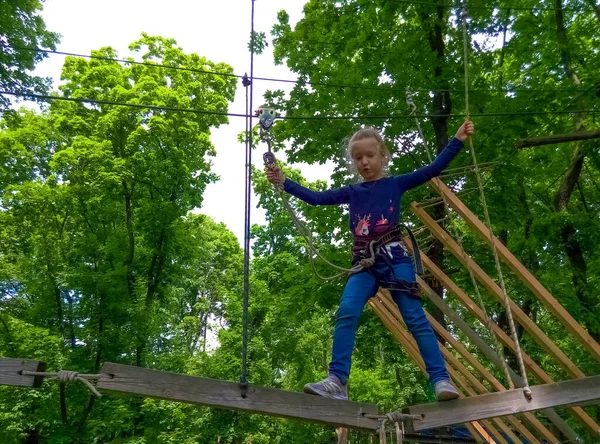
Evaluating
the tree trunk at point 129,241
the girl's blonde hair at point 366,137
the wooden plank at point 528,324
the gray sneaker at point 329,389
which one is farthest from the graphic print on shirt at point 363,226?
the tree trunk at point 129,241

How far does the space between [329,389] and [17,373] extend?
140 cm

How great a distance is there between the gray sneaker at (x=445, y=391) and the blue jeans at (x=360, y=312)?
0.13 ft

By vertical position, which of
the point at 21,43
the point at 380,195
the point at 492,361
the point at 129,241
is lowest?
the point at 492,361

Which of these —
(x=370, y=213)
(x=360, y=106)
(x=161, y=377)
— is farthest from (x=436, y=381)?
(x=360, y=106)

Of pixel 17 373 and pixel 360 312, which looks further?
pixel 360 312

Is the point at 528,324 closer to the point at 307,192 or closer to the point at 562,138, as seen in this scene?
the point at 307,192

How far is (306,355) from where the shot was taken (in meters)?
16.7

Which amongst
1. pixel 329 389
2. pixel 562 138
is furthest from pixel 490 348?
pixel 329 389

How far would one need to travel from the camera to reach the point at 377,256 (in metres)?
2.64

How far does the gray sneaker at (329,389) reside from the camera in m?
2.28

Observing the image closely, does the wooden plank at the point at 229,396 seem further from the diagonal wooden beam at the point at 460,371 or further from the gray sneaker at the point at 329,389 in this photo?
the diagonal wooden beam at the point at 460,371

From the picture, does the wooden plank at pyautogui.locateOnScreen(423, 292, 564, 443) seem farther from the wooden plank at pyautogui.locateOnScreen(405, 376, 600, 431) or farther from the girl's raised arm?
the wooden plank at pyautogui.locateOnScreen(405, 376, 600, 431)

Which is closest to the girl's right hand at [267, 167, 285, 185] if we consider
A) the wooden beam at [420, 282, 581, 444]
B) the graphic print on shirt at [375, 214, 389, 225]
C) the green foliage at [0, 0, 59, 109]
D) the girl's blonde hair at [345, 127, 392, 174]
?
the girl's blonde hair at [345, 127, 392, 174]

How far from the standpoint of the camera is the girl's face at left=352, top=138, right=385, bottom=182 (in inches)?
113
